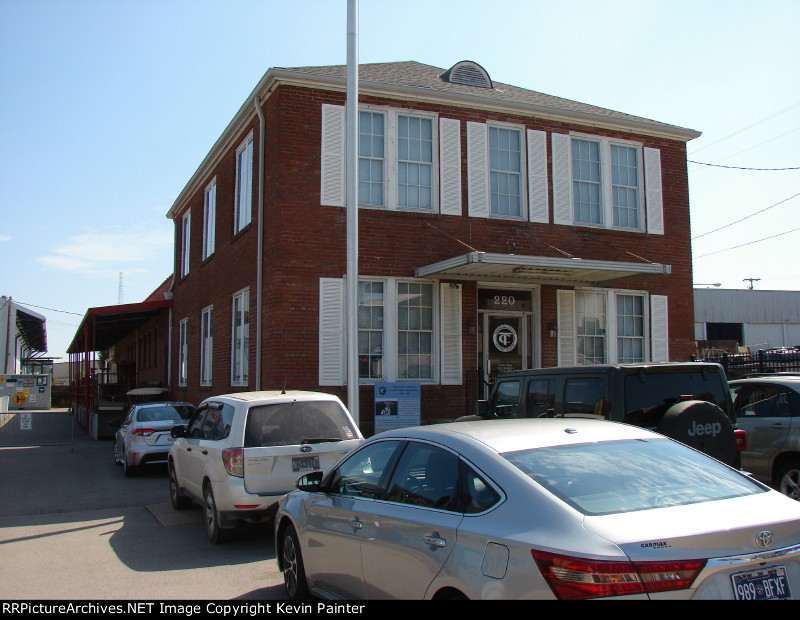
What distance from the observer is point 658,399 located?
24.3 ft

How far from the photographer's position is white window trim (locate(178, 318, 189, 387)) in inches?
875

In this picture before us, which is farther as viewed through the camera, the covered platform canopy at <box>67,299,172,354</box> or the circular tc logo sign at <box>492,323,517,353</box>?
the covered platform canopy at <box>67,299,172,354</box>

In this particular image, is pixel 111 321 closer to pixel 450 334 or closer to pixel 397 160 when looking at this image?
pixel 397 160

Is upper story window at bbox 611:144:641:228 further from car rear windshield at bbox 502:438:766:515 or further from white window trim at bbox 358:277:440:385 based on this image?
car rear windshield at bbox 502:438:766:515

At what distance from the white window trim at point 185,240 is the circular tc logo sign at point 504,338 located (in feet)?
37.3

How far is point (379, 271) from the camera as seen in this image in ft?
47.0

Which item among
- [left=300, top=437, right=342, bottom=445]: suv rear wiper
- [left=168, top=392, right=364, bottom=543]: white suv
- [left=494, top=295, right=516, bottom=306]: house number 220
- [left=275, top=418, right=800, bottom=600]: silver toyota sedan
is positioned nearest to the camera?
[left=275, top=418, right=800, bottom=600]: silver toyota sedan

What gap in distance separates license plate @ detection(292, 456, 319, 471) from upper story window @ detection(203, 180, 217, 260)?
12.4 metres

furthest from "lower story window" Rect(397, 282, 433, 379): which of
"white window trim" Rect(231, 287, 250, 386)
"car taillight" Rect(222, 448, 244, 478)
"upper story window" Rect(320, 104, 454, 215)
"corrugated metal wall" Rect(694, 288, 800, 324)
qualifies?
"corrugated metal wall" Rect(694, 288, 800, 324)

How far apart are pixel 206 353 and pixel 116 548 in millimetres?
11808

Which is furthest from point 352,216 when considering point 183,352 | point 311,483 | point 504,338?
point 183,352

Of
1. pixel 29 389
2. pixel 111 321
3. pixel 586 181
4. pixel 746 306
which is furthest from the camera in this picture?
pixel 746 306

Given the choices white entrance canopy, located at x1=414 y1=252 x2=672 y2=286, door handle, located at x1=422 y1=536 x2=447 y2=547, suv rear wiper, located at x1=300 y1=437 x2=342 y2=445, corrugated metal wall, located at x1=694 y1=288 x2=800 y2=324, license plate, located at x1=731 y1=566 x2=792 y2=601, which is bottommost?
license plate, located at x1=731 y1=566 x2=792 y2=601

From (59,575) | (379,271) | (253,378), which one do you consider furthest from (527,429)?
(253,378)
